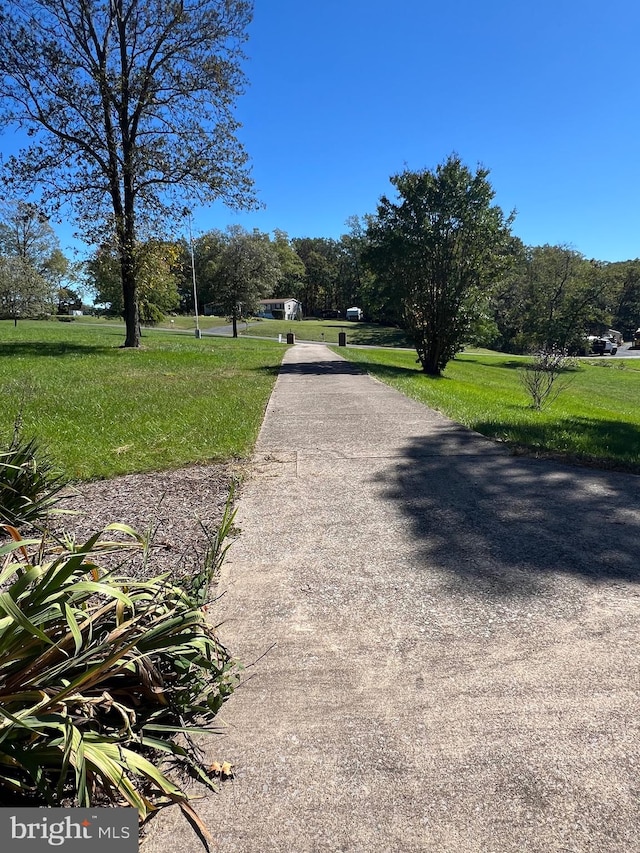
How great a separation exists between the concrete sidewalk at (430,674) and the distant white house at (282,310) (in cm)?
7226

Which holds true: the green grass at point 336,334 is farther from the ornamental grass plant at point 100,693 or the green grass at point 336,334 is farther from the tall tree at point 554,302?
the ornamental grass plant at point 100,693

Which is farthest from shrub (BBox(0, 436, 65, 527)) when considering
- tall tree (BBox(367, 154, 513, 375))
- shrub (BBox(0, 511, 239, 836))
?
tall tree (BBox(367, 154, 513, 375))

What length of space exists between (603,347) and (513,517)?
53.2 m

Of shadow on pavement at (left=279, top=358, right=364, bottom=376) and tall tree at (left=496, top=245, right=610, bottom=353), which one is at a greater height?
Answer: tall tree at (left=496, top=245, right=610, bottom=353)

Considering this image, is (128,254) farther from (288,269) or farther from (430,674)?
(288,269)

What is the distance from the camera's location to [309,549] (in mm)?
3195

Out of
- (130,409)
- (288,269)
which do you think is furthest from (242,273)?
(288,269)

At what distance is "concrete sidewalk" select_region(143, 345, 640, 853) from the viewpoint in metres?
1.46

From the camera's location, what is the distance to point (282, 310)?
76.9m

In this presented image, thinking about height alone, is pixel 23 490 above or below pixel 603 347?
below

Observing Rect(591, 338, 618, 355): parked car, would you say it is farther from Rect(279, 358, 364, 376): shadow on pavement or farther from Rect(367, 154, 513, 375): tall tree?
Rect(279, 358, 364, 376): shadow on pavement

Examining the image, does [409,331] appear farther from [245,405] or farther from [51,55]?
[51,55]

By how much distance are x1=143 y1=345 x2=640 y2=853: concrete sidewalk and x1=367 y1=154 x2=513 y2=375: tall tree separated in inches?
502

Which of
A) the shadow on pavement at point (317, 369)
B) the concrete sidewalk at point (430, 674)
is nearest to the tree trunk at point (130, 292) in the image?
the shadow on pavement at point (317, 369)
